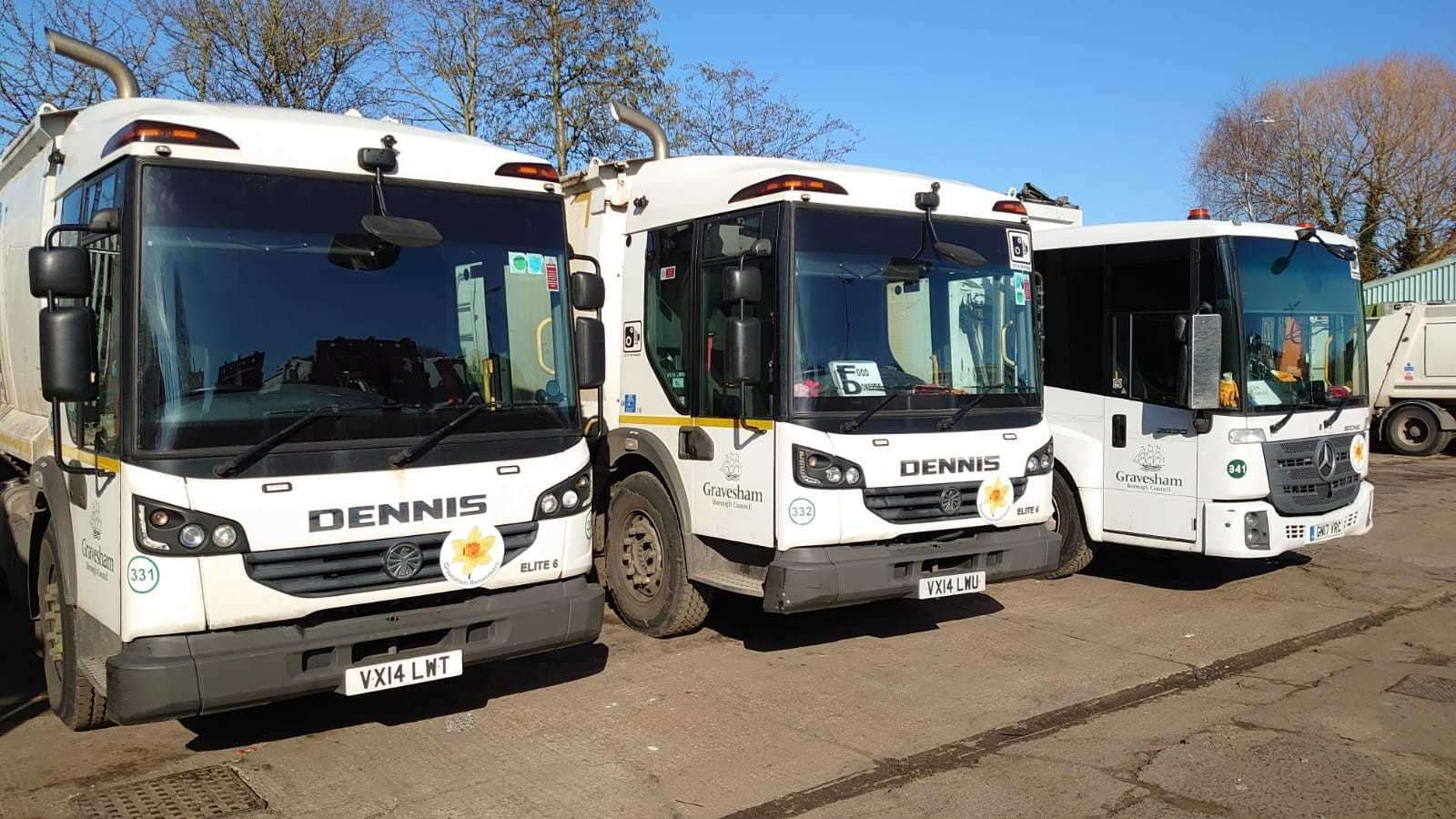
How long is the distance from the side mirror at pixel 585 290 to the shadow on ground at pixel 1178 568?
17.8 ft

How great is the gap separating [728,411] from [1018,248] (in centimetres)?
222

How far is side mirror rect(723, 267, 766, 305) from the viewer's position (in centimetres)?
657

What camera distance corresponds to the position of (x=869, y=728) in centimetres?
594

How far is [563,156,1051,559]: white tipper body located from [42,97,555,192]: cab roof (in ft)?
5.51

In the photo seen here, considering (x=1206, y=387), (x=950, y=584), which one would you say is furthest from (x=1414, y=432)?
(x=950, y=584)

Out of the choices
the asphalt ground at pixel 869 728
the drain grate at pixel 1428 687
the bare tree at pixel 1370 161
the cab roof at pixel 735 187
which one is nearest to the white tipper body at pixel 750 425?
the cab roof at pixel 735 187

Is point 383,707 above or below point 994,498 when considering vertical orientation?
below

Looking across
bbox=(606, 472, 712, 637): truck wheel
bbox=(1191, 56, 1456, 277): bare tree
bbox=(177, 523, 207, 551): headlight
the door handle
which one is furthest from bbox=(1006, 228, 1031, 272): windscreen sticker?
bbox=(1191, 56, 1456, 277): bare tree

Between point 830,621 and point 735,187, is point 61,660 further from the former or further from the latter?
point 830,621

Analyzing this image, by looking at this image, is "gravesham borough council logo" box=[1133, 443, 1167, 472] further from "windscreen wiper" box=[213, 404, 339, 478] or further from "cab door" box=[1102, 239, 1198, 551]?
"windscreen wiper" box=[213, 404, 339, 478]

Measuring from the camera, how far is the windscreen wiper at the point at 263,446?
193 inches

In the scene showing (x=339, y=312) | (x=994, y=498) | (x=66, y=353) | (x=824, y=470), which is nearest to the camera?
(x=66, y=353)

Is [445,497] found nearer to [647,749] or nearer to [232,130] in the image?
[647,749]

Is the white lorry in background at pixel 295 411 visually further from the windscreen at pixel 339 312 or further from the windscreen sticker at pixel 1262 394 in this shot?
the windscreen sticker at pixel 1262 394
